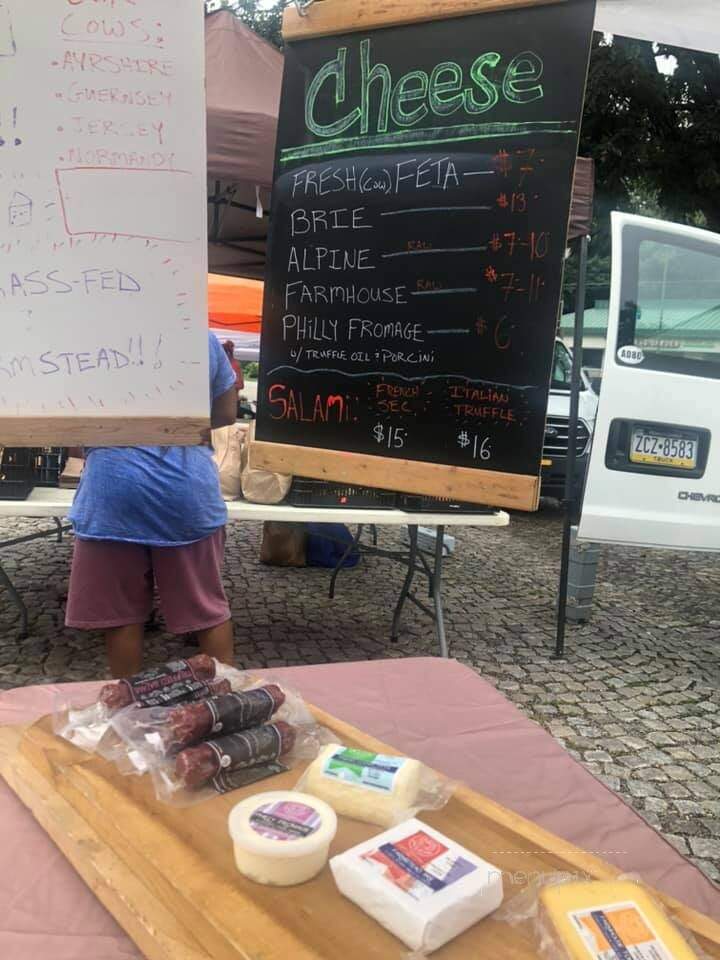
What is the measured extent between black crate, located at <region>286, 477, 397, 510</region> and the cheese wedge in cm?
320

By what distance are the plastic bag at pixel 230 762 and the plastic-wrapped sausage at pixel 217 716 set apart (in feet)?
0.09

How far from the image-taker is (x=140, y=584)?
274 centimetres

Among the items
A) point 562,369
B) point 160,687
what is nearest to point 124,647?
point 160,687

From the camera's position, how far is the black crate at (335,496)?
4277 millimetres

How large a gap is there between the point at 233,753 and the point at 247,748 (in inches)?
1.0

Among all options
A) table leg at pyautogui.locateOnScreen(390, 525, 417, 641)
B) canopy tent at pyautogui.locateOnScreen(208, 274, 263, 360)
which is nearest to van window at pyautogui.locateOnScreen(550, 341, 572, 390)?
canopy tent at pyautogui.locateOnScreen(208, 274, 263, 360)

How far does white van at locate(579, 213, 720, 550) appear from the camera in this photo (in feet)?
14.5

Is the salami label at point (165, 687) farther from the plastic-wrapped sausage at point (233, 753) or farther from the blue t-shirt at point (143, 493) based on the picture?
the blue t-shirt at point (143, 493)

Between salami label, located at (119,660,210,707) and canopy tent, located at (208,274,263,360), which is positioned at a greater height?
canopy tent, located at (208,274,263,360)

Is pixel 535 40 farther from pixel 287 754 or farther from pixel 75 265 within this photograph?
pixel 287 754

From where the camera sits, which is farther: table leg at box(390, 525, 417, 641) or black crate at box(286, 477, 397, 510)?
table leg at box(390, 525, 417, 641)

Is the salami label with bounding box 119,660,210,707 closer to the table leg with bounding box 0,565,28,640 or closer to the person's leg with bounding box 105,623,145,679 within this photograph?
the person's leg with bounding box 105,623,145,679

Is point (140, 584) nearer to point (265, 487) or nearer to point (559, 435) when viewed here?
point (265, 487)

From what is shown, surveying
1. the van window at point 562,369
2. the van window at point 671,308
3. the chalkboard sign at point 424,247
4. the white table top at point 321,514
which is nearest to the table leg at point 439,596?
the white table top at point 321,514
